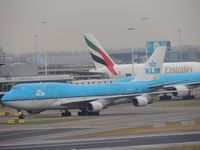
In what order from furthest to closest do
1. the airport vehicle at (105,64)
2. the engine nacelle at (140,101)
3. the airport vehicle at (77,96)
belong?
the airport vehicle at (105,64) → the engine nacelle at (140,101) → the airport vehicle at (77,96)

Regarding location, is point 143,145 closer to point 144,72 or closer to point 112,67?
point 144,72

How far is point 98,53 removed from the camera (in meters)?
146

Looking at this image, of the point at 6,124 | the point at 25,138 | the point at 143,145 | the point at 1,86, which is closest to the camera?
the point at 143,145

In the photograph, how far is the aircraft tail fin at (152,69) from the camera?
89.6 metres

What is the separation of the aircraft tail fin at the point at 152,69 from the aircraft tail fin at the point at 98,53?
52.0 metres

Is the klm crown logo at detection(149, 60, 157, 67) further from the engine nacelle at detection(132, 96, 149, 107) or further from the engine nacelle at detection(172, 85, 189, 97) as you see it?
the engine nacelle at detection(172, 85, 189, 97)

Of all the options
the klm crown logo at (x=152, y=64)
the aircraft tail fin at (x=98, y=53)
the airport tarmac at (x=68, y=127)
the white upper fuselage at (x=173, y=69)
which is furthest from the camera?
the aircraft tail fin at (x=98, y=53)

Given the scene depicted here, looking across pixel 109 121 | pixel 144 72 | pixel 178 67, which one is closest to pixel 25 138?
pixel 109 121

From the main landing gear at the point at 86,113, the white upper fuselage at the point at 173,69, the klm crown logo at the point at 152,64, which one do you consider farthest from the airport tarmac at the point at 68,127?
the white upper fuselage at the point at 173,69

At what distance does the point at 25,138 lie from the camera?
5531 centimetres

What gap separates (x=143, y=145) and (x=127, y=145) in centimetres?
106

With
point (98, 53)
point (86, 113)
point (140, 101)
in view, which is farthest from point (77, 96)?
point (98, 53)

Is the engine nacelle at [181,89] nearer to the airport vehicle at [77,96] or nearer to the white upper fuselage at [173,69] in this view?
the white upper fuselage at [173,69]

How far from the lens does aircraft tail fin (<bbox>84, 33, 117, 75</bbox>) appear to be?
5684 inches
